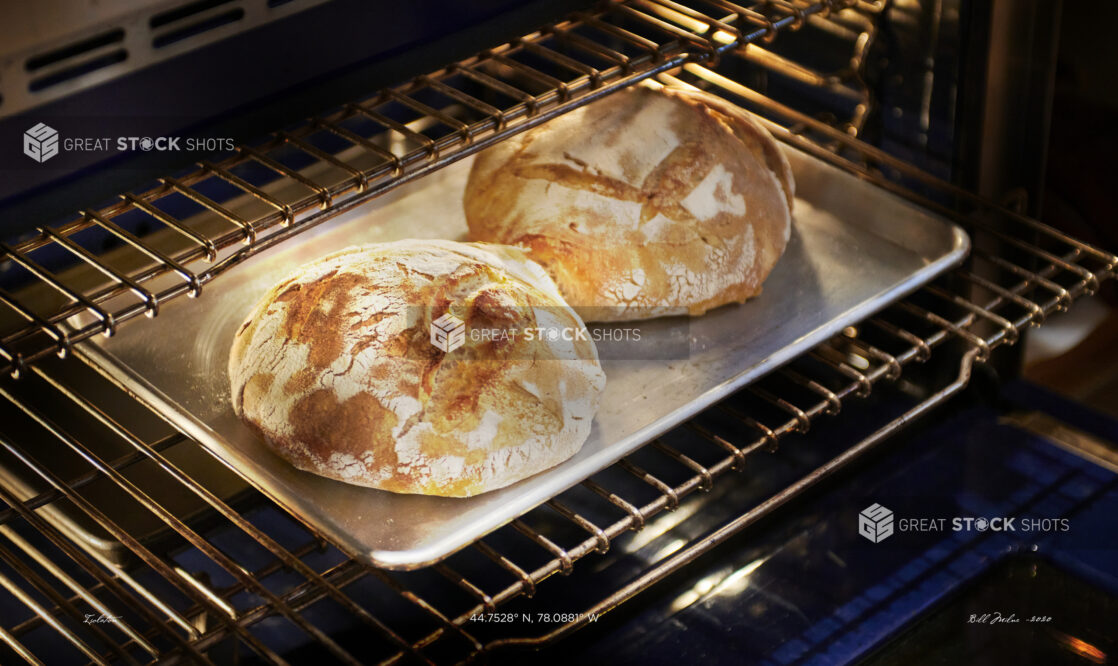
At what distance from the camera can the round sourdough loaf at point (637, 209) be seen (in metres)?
1.27

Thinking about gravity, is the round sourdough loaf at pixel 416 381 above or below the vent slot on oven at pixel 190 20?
below

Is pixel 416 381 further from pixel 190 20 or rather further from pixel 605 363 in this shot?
pixel 190 20

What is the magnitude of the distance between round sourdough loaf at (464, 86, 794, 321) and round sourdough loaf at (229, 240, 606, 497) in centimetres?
15

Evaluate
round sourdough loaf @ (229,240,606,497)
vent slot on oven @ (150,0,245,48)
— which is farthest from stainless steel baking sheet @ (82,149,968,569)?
vent slot on oven @ (150,0,245,48)

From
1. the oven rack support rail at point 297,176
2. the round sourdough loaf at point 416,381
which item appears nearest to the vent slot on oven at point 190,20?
the oven rack support rail at point 297,176

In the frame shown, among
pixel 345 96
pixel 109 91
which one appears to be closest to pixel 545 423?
pixel 345 96

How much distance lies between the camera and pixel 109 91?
73cm

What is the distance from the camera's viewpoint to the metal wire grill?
96 centimetres

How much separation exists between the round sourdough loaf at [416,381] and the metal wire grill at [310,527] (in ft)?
0.27

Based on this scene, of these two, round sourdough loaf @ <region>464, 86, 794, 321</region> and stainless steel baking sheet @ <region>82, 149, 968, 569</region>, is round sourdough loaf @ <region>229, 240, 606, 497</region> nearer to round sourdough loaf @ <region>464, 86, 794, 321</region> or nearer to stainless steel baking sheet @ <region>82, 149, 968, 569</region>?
stainless steel baking sheet @ <region>82, 149, 968, 569</region>

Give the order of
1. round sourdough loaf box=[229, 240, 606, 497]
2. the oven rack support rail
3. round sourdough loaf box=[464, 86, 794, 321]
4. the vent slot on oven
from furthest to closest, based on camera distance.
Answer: round sourdough loaf box=[464, 86, 794, 321] → round sourdough loaf box=[229, 240, 606, 497] → the oven rack support rail → the vent slot on oven

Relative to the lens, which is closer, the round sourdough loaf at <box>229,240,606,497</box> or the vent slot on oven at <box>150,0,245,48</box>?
the vent slot on oven at <box>150,0,245,48</box>

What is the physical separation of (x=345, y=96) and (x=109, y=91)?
22cm

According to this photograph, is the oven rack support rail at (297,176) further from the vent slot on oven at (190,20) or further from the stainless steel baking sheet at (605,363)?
the vent slot on oven at (190,20)
